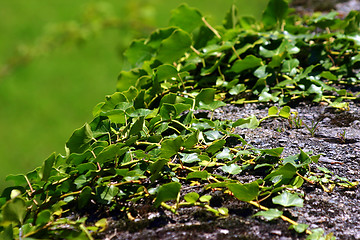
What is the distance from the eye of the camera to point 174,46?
1.81 meters

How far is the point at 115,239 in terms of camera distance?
1084 mm

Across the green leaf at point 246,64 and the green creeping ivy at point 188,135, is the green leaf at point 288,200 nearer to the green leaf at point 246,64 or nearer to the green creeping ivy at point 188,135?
the green creeping ivy at point 188,135

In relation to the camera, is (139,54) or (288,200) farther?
(139,54)

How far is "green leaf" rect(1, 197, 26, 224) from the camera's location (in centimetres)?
104

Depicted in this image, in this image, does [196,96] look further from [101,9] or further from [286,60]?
[101,9]

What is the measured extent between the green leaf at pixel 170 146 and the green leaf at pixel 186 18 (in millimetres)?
954

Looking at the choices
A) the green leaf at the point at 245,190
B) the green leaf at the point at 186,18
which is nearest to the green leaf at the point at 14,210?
the green leaf at the point at 245,190

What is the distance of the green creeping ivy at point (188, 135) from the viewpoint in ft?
3.81

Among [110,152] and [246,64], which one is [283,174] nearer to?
[110,152]

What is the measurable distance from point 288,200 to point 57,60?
4.17 meters

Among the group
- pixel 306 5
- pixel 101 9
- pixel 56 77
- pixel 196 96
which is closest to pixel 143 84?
pixel 196 96

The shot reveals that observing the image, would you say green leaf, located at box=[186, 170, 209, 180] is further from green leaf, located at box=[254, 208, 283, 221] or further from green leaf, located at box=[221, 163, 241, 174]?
green leaf, located at box=[254, 208, 283, 221]

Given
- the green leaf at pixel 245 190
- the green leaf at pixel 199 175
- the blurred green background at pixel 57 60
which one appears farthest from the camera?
the blurred green background at pixel 57 60

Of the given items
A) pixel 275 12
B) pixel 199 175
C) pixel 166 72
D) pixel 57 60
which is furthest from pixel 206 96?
pixel 57 60
